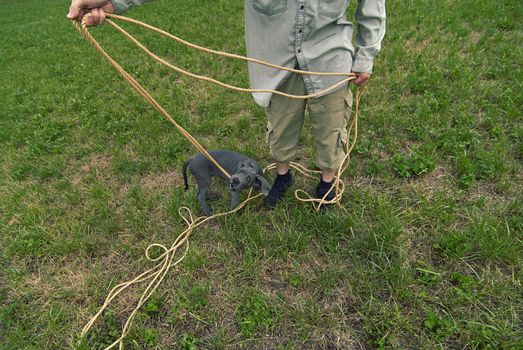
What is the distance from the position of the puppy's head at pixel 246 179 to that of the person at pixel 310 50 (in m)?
0.34

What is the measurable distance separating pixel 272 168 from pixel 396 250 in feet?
4.16

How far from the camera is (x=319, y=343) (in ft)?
6.77

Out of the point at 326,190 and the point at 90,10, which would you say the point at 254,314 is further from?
the point at 90,10

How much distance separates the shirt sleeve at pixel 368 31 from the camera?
2.10m

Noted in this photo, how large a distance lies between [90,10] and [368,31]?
157cm

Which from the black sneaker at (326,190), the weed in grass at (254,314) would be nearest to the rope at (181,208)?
the black sneaker at (326,190)

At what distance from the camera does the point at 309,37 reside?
209 cm

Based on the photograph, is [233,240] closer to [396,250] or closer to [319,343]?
[319,343]

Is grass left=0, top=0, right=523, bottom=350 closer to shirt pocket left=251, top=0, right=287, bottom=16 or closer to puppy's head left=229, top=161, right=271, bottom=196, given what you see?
puppy's head left=229, top=161, right=271, bottom=196

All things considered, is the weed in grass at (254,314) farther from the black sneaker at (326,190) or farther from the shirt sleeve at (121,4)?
the shirt sleeve at (121,4)

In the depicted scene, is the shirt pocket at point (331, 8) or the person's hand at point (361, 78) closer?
the shirt pocket at point (331, 8)

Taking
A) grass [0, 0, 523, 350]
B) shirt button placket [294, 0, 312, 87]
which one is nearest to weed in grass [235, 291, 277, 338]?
grass [0, 0, 523, 350]

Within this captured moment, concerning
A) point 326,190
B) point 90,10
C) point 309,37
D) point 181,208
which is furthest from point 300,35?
point 181,208

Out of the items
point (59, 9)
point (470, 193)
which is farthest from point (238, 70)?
point (59, 9)
